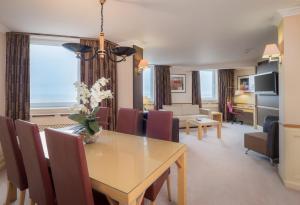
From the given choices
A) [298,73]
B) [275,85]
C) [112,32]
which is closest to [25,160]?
[112,32]

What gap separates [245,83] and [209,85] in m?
1.49

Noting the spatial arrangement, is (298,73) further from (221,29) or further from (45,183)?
(45,183)

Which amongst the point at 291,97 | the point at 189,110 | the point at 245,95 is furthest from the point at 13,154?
the point at 245,95

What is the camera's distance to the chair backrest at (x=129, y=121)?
261cm

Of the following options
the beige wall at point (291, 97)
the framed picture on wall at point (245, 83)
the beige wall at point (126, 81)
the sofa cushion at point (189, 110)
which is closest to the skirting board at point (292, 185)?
the beige wall at point (291, 97)

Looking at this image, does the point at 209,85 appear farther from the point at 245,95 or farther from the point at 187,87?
the point at 245,95

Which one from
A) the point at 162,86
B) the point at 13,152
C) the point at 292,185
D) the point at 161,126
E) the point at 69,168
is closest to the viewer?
the point at 69,168

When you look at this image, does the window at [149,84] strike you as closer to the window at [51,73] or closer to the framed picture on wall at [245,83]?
the window at [51,73]

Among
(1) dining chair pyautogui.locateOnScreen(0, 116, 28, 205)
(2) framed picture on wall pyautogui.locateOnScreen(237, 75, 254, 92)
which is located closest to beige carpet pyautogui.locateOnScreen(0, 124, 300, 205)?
(1) dining chair pyautogui.locateOnScreen(0, 116, 28, 205)

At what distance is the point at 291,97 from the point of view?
2.55 metres

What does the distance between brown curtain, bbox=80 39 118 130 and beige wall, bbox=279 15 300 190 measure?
118 inches

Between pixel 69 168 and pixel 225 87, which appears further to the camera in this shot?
pixel 225 87

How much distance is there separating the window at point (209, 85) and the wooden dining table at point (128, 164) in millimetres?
6899

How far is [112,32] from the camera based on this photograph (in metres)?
3.49
